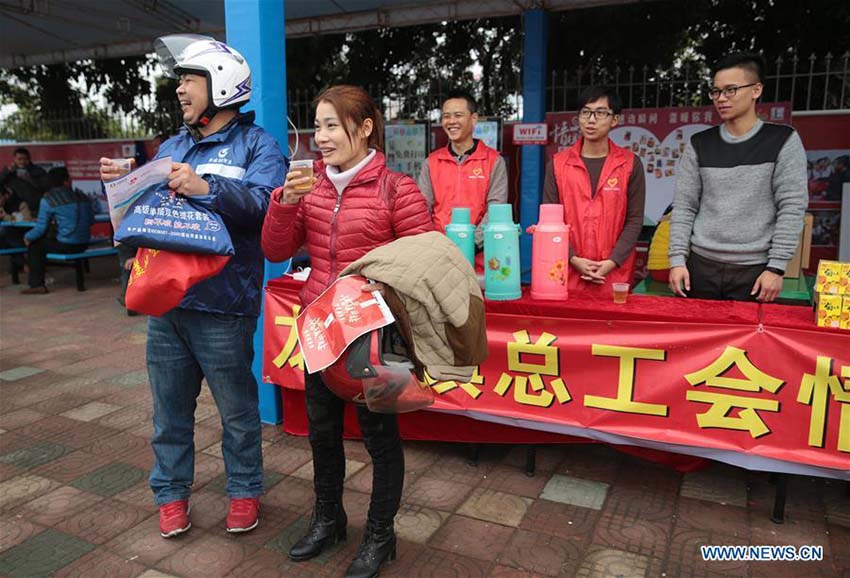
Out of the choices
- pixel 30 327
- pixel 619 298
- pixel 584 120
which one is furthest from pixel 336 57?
pixel 619 298

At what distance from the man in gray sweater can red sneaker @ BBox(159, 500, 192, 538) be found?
2.40m

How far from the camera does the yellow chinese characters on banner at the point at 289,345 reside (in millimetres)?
3381

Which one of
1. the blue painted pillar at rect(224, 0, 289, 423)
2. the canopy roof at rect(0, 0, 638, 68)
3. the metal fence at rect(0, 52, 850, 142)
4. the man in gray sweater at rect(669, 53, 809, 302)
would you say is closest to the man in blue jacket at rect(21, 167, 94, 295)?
the canopy roof at rect(0, 0, 638, 68)

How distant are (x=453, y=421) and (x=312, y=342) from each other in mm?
1476

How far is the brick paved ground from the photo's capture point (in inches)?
98.6

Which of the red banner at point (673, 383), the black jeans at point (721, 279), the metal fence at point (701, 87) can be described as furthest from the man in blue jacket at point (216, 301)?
the metal fence at point (701, 87)

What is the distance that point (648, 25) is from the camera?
8109 mm

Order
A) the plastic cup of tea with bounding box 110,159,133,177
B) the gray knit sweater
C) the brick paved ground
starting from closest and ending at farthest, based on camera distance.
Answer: the plastic cup of tea with bounding box 110,159,133,177 → the brick paved ground → the gray knit sweater

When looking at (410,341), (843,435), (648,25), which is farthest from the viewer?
(648,25)

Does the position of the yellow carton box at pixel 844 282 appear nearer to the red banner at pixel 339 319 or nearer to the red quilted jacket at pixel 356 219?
the red quilted jacket at pixel 356 219

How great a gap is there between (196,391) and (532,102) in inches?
213

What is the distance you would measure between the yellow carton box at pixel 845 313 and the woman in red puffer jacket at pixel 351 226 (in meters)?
1.62

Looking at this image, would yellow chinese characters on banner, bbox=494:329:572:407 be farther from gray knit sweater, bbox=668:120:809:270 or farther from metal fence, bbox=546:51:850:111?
metal fence, bbox=546:51:850:111

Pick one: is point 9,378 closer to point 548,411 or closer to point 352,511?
point 352,511
